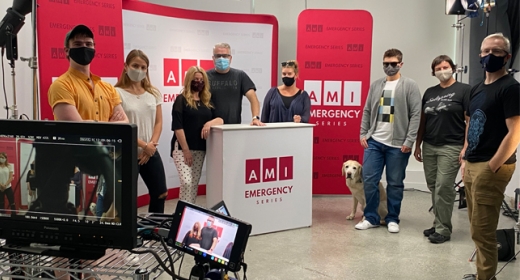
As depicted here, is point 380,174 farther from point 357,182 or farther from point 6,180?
point 6,180

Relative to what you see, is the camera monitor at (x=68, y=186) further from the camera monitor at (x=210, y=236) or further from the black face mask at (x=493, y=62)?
the black face mask at (x=493, y=62)

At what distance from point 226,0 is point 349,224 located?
3282 mm

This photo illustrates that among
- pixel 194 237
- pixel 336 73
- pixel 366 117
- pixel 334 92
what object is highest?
pixel 336 73

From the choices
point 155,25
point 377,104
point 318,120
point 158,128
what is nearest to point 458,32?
point 318,120

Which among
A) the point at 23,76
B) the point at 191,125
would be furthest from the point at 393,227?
the point at 23,76

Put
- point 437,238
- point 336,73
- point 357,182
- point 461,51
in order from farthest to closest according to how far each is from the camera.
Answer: point 461,51 < point 336,73 < point 357,182 < point 437,238

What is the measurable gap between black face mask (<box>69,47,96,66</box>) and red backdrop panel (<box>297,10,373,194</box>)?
352 centimetres

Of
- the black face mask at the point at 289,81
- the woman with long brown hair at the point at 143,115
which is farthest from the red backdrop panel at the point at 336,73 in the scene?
the woman with long brown hair at the point at 143,115

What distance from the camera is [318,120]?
5.63 m

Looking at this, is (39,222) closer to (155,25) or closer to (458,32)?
(155,25)

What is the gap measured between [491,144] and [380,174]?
5.33 ft

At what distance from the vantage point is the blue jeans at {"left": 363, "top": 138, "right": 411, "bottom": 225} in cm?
423

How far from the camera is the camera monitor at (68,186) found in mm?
1285

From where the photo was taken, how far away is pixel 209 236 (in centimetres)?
138
